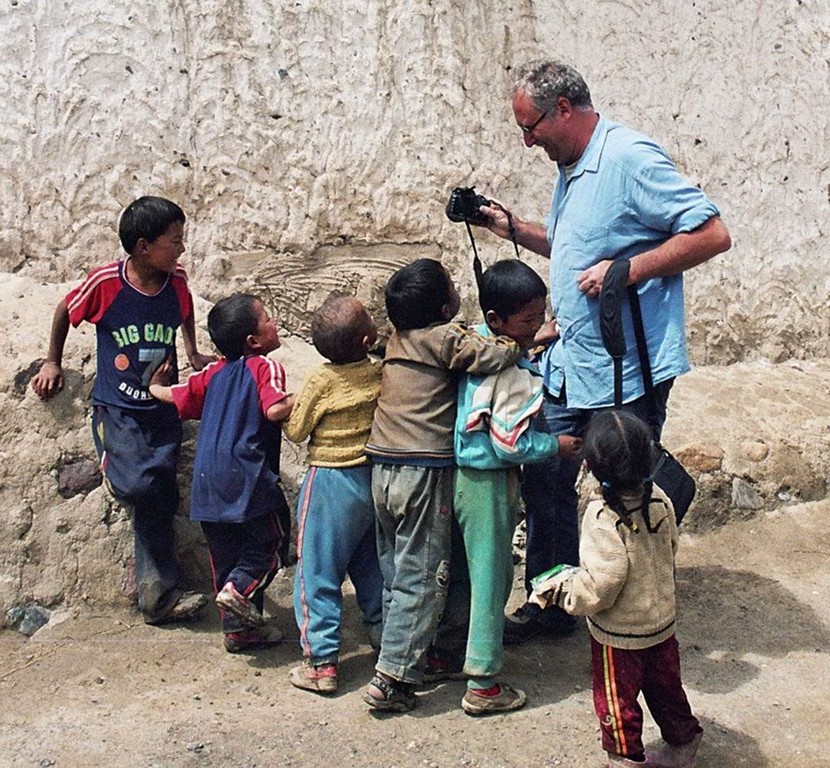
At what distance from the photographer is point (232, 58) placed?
4441 millimetres

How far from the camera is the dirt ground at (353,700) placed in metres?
3.03

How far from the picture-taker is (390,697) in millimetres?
3207

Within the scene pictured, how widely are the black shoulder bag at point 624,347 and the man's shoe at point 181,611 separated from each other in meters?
1.64

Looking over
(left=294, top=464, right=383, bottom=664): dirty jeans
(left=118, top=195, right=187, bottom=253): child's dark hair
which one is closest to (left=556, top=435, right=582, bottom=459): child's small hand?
(left=294, top=464, right=383, bottom=664): dirty jeans

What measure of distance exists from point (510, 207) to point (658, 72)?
100 cm

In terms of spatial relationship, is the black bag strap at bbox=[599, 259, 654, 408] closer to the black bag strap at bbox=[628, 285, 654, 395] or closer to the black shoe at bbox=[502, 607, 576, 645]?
the black bag strap at bbox=[628, 285, 654, 395]

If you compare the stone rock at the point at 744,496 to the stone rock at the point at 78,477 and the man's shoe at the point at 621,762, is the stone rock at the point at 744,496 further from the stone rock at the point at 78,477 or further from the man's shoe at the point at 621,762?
the stone rock at the point at 78,477

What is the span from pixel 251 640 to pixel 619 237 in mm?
1786

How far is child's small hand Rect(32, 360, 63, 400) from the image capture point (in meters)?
3.80

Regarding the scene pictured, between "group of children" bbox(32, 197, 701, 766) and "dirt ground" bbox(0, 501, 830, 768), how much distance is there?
3.7 inches

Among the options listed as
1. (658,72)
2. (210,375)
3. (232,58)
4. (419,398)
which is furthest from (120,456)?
(658,72)

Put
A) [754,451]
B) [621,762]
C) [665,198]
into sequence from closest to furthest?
[621,762] → [665,198] → [754,451]

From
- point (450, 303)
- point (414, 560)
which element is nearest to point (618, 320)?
point (450, 303)

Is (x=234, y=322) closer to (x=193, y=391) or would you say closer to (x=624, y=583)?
(x=193, y=391)
